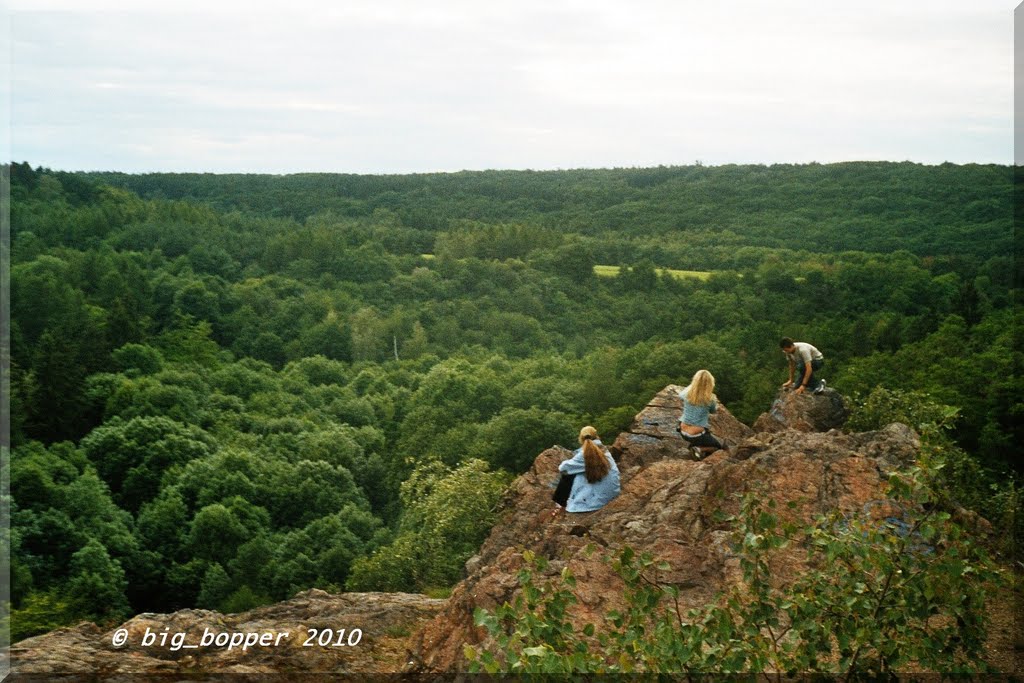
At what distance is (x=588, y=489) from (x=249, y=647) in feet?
10.1

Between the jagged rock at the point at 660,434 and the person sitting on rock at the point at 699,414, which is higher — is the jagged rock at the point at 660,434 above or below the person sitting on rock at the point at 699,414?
below

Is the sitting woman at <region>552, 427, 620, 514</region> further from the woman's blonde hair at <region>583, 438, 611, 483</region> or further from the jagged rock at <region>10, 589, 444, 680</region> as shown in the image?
the jagged rock at <region>10, 589, 444, 680</region>

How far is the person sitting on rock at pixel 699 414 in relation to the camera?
8289 mm

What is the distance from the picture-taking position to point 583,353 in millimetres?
32969

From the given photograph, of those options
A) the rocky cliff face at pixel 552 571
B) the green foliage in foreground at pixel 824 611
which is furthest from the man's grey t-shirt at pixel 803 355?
the green foliage in foreground at pixel 824 611

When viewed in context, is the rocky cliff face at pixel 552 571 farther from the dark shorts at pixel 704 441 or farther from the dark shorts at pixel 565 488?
the dark shorts at pixel 704 441

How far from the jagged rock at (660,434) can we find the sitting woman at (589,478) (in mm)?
1423

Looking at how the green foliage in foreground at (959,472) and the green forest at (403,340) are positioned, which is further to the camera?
the green forest at (403,340)

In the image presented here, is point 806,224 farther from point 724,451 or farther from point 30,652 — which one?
point 30,652

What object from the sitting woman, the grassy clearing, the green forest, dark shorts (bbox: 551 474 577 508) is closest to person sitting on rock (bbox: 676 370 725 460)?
the sitting woman

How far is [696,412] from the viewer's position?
8438 millimetres

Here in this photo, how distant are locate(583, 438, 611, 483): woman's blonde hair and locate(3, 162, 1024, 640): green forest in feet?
11.8

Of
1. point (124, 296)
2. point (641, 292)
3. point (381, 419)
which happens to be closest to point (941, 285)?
point (641, 292)

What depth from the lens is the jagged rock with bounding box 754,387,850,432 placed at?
9.88 meters
